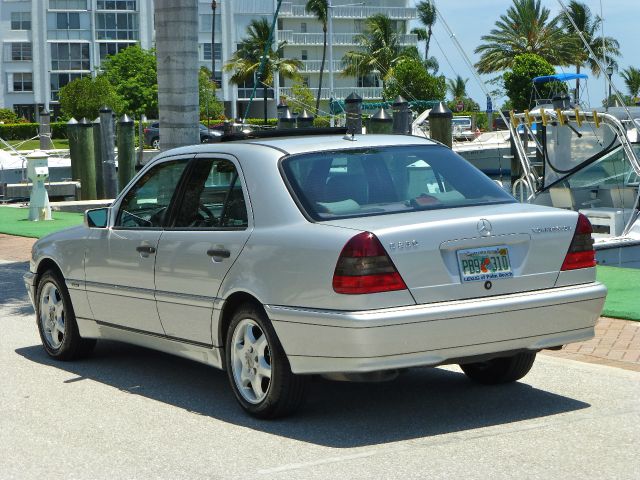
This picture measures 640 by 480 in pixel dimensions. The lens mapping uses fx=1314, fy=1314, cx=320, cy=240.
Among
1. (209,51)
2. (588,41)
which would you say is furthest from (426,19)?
(588,41)

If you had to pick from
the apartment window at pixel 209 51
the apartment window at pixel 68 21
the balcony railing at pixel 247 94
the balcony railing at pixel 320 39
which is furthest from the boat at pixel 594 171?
the apartment window at pixel 68 21

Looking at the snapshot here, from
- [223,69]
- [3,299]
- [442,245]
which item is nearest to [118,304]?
[442,245]

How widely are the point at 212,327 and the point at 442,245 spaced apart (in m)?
1.58

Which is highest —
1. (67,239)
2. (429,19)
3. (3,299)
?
(429,19)

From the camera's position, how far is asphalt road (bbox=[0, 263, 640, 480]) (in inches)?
254

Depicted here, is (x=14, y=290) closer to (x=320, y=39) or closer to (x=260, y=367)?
(x=260, y=367)

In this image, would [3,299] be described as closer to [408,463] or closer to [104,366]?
[104,366]

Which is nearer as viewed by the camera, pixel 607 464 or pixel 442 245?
pixel 607 464

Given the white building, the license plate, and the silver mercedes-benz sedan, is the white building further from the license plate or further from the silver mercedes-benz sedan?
the license plate

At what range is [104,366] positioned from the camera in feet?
31.4

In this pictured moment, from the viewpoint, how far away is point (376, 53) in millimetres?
87750

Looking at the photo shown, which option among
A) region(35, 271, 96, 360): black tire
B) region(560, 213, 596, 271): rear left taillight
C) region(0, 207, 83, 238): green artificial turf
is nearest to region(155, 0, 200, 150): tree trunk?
region(0, 207, 83, 238): green artificial turf

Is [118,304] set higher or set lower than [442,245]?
lower

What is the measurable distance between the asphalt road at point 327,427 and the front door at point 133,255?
51 centimetres
